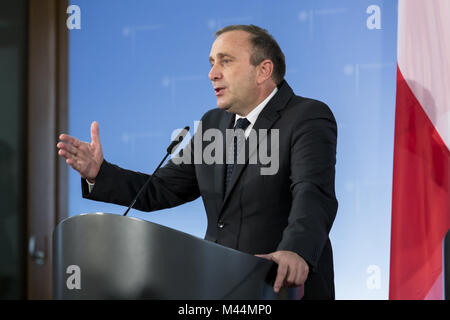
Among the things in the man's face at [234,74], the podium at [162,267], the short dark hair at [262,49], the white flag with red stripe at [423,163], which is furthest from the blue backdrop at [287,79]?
the podium at [162,267]

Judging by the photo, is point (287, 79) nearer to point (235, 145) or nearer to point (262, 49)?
point (262, 49)

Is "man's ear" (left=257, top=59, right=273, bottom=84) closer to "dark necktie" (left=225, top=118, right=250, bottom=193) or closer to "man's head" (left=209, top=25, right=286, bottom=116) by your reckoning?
"man's head" (left=209, top=25, right=286, bottom=116)

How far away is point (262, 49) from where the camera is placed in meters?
1.98

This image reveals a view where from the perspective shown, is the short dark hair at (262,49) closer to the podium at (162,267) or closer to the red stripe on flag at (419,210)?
the red stripe on flag at (419,210)

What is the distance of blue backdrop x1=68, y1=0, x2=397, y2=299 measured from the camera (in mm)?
2346

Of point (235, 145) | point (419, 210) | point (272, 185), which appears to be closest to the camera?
point (272, 185)

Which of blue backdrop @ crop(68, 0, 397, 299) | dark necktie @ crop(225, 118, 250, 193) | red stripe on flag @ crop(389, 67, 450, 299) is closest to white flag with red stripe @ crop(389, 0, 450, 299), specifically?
red stripe on flag @ crop(389, 67, 450, 299)

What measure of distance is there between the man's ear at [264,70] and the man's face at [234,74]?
25mm

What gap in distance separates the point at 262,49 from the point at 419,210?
840 mm

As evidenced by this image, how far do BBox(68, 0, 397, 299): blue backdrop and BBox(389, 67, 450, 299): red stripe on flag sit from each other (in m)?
0.21

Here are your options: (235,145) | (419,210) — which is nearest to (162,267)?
(235,145)

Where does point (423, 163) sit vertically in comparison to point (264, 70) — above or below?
below
